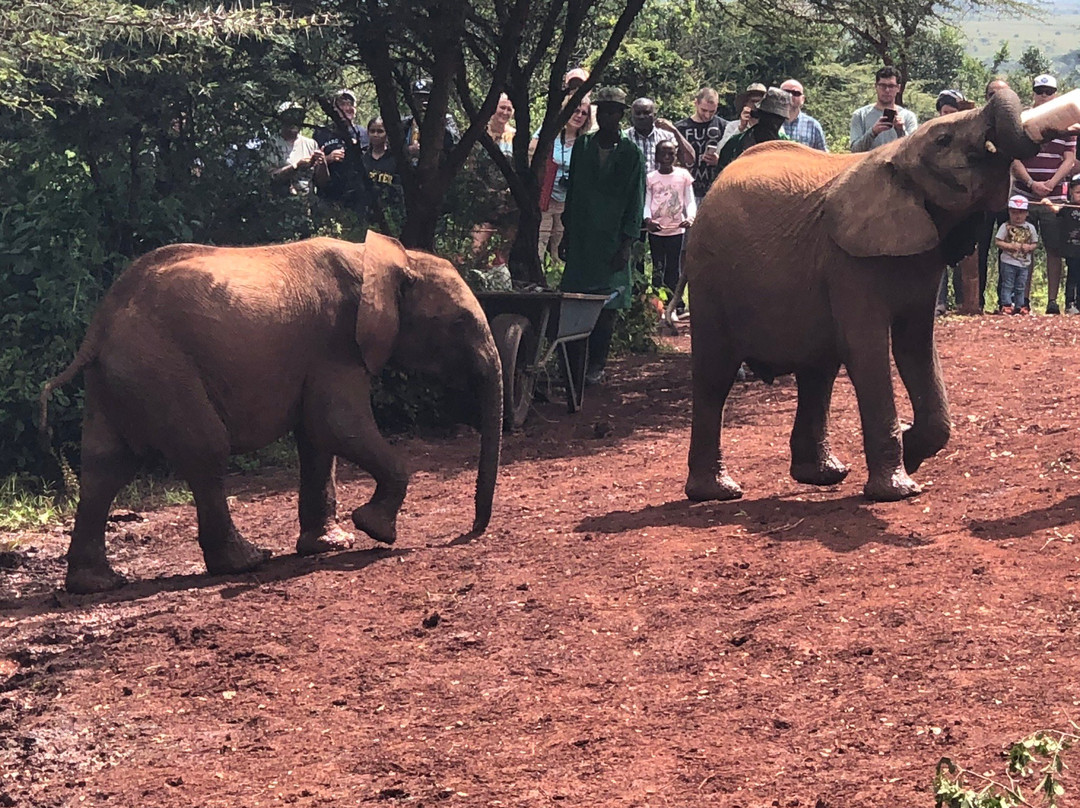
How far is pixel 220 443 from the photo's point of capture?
775 cm

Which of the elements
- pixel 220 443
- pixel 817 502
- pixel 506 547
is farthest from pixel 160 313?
pixel 817 502

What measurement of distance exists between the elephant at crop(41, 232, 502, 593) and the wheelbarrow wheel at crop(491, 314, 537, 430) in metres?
1.59

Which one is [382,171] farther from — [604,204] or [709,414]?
[709,414]

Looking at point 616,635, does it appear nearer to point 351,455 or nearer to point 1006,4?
point 351,455

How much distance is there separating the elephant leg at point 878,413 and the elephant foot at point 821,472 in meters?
0.78

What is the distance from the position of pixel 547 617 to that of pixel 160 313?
2.39 meters

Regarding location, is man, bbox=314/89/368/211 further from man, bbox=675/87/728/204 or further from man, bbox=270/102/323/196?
man, bbox=675/87/728/204

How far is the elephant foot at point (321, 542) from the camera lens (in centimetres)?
845

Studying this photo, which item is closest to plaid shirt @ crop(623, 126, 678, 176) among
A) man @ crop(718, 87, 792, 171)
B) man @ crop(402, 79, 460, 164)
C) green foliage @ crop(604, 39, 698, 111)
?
man @ crop(402, 79, 460, 164)

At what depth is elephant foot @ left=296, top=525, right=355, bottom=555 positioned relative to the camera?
27.7 feet

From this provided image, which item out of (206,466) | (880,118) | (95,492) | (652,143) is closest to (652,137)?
(652,143)

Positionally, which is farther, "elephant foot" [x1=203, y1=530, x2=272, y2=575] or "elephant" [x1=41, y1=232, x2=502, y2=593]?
"elephant foot" [x1=203, y1=530, x2=272, y2=575]

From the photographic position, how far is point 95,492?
7754 millimetres

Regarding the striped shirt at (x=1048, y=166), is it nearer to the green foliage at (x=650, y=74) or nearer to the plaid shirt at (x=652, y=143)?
the plaid shirt at (x=652, y=143)
